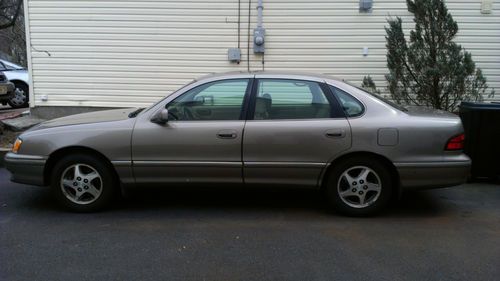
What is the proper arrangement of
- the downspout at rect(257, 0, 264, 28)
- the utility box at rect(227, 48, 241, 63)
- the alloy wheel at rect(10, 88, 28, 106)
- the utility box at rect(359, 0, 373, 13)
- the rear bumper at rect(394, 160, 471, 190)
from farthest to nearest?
1. the alloy wheel at rect(10, 88, 28, 106)
2. the utility box at rect(227, 48, 241, 63)
3. the downspout at rect(257, 0, 264, 28)
4. the utility box at rect(359, 0, 373, 13)
5. the rear bumper at rect(394, 160, 471, 190)

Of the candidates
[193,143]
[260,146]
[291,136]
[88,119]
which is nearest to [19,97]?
[88,119]

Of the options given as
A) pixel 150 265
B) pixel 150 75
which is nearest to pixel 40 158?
pixel 150 265

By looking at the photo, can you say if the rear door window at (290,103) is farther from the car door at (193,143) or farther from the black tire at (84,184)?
the black tire at (84,184)

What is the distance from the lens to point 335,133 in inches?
189

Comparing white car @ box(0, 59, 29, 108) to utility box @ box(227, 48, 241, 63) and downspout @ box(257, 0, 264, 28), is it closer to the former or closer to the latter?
utility box @ box(227, 48, 241, 63)

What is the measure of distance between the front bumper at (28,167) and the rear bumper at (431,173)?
3.48m

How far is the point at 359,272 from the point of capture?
3.71 m

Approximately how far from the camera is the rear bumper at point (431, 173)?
189 inches

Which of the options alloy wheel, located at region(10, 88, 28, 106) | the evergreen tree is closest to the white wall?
the evergreen tree

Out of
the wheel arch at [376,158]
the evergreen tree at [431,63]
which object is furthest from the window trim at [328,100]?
the evergreen tree at [431,63]

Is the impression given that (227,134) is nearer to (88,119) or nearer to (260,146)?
(260,146)

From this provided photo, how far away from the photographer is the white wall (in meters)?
9.29

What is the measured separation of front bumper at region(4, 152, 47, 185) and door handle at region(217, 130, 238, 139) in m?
1.76

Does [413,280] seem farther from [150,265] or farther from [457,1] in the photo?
[457,1]
